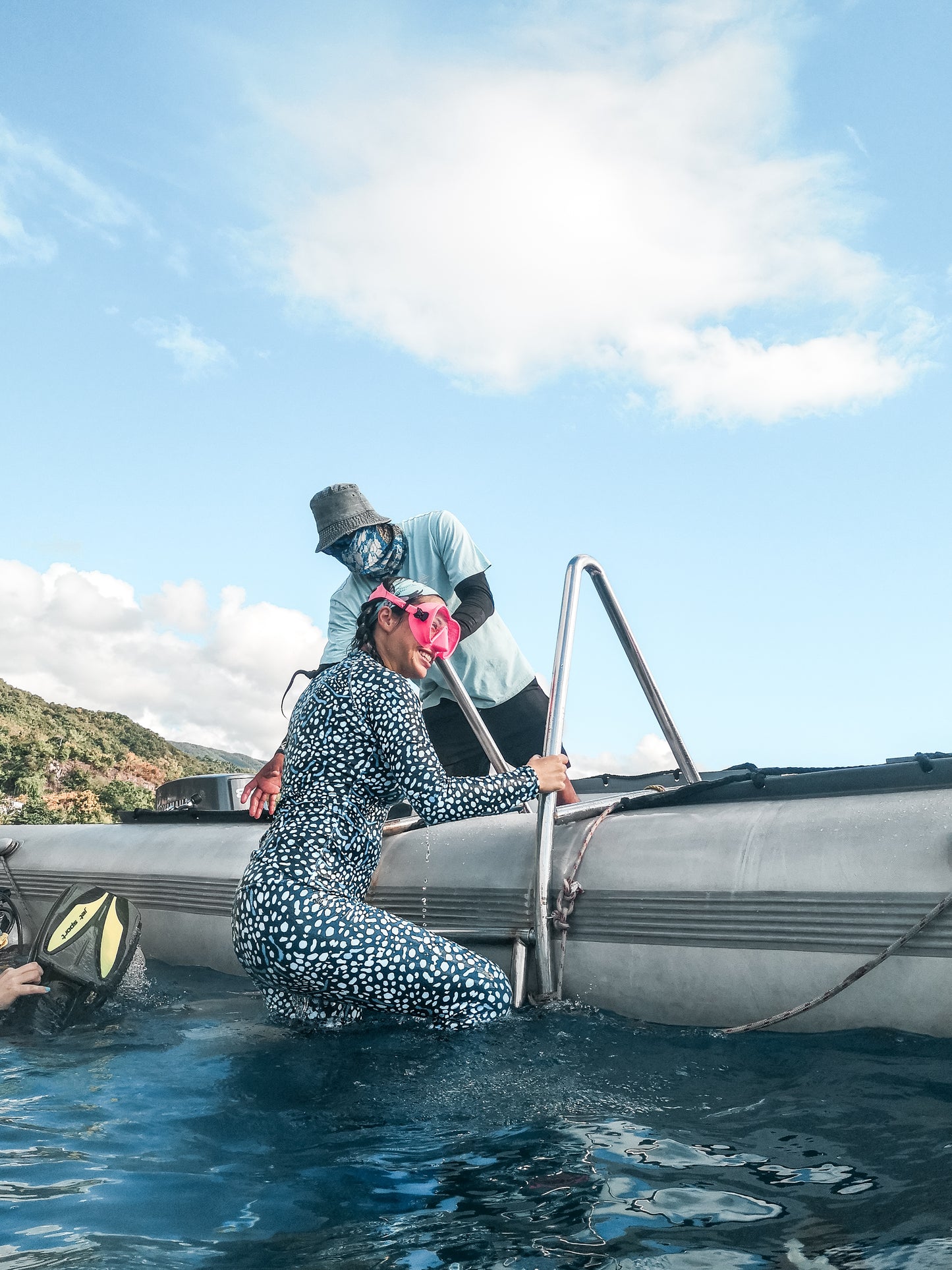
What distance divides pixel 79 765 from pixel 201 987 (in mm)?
16095

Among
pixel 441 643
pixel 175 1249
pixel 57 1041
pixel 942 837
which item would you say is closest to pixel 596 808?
pixel 441 643

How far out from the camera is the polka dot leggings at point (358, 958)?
2578 millimetres

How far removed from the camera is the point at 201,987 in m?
3.79

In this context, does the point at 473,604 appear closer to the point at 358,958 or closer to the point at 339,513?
the point at 339,513

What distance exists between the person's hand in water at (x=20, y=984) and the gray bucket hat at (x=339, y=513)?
1.67 meters

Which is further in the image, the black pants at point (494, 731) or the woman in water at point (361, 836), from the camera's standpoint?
the black pants at point (494, 731)

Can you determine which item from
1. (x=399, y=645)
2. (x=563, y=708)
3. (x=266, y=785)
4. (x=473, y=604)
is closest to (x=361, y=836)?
(x=399, y=645)

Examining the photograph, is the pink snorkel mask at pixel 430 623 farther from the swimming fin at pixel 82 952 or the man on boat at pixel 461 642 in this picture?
the swimming fin at pixel 82 952

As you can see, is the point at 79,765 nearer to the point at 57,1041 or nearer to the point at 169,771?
the point at 169,771

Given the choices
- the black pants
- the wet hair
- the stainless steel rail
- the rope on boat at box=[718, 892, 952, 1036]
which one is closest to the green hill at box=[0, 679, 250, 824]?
the black pants

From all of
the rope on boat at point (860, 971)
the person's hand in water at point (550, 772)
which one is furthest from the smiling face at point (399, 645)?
the rope on boat at point (860, 971)

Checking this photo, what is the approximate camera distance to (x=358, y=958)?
2.57m

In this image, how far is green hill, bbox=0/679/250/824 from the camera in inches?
639

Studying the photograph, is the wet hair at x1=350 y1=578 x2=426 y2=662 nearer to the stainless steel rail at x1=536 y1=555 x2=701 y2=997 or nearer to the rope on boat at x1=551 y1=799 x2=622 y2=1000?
the stainless steel rail at x1=536 y1=555 x2=701 y2=997
